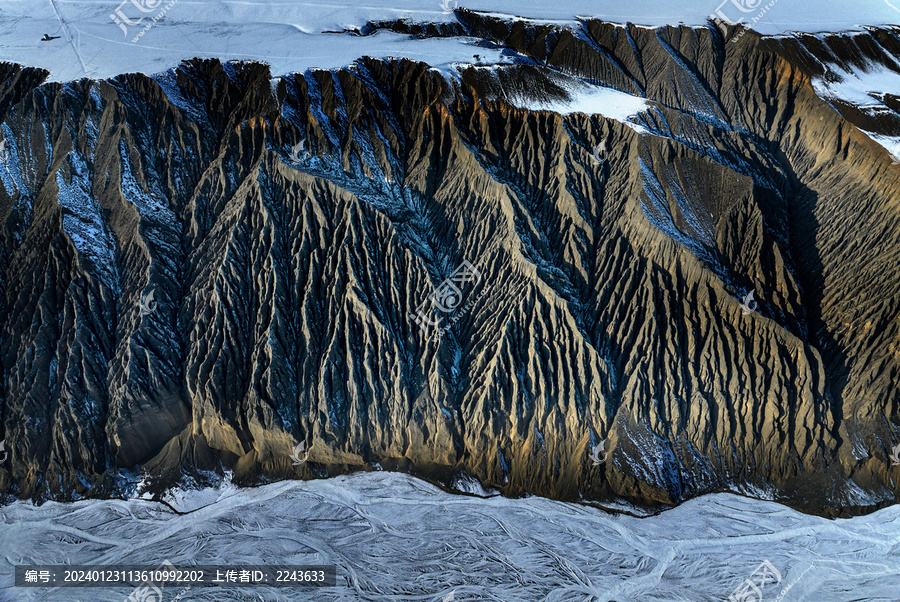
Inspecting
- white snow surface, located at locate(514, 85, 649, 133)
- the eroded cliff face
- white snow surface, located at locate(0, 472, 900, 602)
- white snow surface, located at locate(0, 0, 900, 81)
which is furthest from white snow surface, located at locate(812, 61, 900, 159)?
white snow surface, located at locate(0, 472, 900, 602)

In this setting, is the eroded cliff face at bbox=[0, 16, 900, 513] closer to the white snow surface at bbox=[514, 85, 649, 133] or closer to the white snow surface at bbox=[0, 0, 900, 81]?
the white snow surface at bbox=[514, 85, 649, 133]

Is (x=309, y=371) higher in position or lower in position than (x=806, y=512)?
higher

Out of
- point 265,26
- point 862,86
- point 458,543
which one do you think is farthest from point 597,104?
point 458,543

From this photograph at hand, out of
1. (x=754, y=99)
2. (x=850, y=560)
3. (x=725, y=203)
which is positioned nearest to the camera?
(x=850, y=560)

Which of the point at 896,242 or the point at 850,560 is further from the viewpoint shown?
the point at 896,242

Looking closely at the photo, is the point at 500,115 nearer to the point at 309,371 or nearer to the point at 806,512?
the point at 309,371

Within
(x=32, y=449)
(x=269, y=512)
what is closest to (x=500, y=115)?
(x=269, y=512)

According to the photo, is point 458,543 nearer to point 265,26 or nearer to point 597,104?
point 597,104
